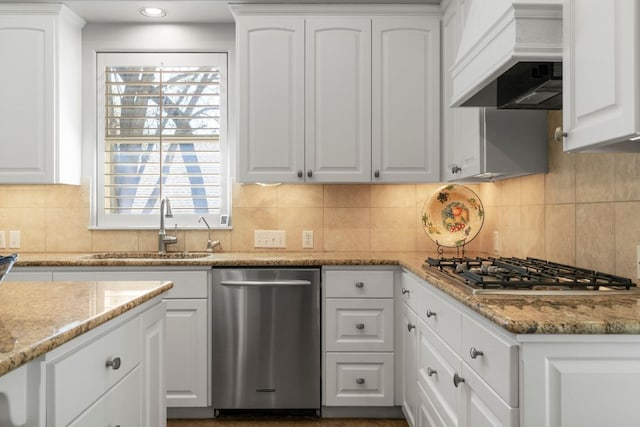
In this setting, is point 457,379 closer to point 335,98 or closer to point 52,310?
point 52,310

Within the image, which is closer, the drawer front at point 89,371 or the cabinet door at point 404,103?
the drawer front at point 89,371

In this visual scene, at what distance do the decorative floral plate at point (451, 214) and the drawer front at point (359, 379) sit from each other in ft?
2.53

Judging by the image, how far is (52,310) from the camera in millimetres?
1353

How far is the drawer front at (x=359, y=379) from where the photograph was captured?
2.95 m

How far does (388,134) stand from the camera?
3.15m

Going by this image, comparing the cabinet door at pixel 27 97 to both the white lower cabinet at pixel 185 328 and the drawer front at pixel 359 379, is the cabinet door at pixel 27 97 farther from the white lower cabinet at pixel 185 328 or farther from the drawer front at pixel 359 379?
the drawer front at pixel 359 379

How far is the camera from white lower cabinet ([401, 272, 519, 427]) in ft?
4.32

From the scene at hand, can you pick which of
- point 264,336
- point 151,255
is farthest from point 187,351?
point 151,255

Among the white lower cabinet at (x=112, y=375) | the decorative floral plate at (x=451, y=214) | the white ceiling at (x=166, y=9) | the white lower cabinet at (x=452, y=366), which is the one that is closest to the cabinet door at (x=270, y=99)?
the white ceiling at (x=166, y=9)

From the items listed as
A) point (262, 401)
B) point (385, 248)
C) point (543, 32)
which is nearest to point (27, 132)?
point (262, 401)

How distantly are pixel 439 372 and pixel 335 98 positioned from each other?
1742 millimetres

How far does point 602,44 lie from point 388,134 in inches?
71.4

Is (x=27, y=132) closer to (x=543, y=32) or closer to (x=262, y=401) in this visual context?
(x=262, y=401)

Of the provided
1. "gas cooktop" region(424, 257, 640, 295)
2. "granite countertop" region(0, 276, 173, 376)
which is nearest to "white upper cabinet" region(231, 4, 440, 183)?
"gas cooktop" region(424, 257, 640, 295)
